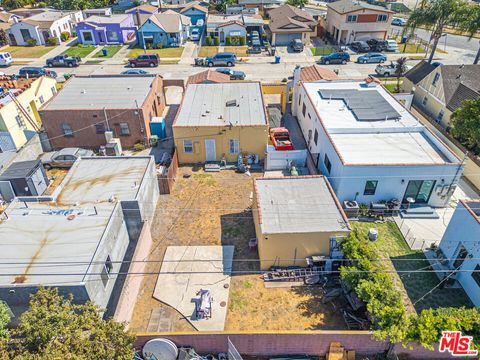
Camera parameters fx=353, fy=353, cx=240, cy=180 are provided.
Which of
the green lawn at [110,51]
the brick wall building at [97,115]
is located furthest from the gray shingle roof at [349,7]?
the brick wall building at [97,115]

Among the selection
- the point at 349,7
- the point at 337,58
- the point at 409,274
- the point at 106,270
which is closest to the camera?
the point at 106,270

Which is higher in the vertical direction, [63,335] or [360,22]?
[360,22]

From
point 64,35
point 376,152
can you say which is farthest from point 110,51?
point 376,152

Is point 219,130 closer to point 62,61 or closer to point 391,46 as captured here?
point 62,61

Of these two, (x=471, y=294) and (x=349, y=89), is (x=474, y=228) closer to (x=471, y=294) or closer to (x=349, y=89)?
(x=471, y=294)

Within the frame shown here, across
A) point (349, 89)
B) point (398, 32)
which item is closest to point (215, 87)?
point (349, 89)

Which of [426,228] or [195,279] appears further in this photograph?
[426,228]

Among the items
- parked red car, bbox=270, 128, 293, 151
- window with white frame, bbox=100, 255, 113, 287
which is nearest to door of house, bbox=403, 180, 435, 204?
parked red car, bbox=270, 128, 293, 151
